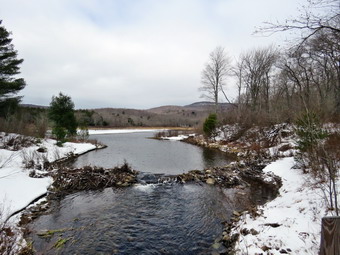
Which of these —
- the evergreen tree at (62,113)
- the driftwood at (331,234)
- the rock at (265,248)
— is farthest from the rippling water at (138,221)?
the evergreen tree at (62,113)

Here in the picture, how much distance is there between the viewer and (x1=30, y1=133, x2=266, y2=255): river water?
4.62m

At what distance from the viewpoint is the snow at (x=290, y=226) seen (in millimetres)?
3721

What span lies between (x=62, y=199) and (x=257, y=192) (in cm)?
794

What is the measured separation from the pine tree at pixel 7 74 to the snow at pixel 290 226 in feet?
68.3

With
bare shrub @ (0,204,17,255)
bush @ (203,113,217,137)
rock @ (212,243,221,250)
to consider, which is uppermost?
bush @ (203,113,217,137)

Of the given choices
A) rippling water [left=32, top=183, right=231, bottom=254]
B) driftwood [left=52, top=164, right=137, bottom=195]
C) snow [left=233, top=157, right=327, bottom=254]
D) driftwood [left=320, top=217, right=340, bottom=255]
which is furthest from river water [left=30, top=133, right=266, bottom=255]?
driftwood [left=320, top=217, right=340, bottom=255]

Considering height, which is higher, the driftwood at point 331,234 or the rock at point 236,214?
the driftwood at point 331,234

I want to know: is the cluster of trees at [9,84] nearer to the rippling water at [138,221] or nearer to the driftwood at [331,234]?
the rippling water at [138,221]

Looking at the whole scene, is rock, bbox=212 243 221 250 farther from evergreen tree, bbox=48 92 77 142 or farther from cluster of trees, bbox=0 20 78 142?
evergreen tree, bbox=48 92 77 142

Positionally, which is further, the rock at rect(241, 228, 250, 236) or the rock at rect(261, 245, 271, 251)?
the rock at rect(241, 228, 250, 236)

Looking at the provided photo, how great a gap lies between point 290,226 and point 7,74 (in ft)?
76.4

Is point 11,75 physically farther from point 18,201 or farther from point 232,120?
point 232,120

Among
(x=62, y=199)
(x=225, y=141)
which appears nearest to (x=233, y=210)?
(x=62, y=199)

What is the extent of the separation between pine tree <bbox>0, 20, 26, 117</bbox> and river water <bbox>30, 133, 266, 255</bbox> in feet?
50.0
